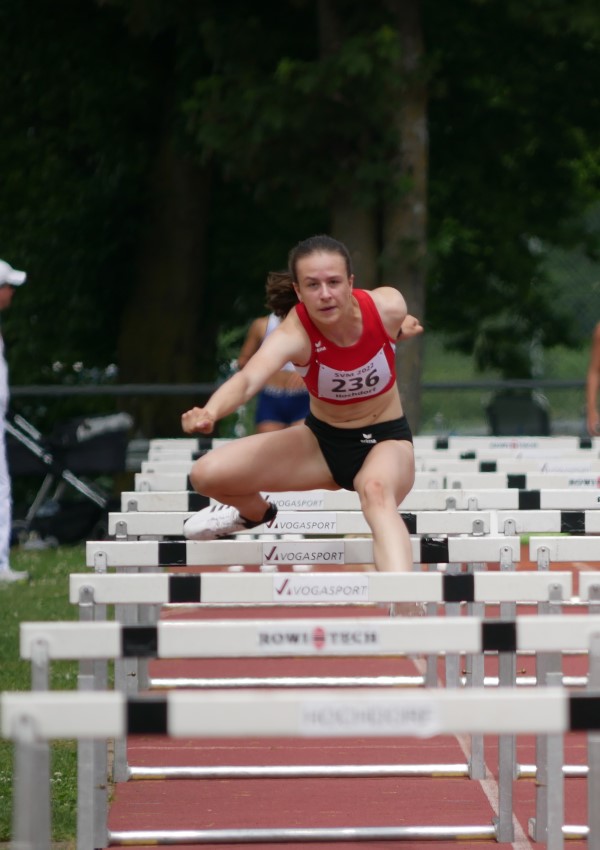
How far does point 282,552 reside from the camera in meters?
5.21

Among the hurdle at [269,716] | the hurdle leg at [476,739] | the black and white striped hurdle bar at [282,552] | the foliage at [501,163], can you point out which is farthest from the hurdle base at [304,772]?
the foliage at [501,163]

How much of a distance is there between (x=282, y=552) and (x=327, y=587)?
1039mm

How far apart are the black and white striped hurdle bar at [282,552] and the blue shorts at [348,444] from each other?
0.90 m

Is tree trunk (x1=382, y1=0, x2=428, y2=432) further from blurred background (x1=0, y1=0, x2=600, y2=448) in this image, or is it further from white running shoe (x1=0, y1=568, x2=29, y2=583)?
white running shoe (x1=0, y1=568, x2=29, y2=583)

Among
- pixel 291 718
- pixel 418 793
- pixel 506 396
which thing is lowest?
pixel 418 793

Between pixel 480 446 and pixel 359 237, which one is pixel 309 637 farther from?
pixel 359 237

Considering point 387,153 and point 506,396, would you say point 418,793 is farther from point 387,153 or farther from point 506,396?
point 506,396

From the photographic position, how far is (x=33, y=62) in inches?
625

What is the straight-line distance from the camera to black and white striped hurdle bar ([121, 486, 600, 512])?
660 centimetres

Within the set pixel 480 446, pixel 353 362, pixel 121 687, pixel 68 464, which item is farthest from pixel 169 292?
pixel 121 687

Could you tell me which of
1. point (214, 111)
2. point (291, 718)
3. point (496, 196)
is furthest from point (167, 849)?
point (496, 196)

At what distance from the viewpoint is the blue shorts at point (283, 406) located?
446 inches

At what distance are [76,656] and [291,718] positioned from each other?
76 cm

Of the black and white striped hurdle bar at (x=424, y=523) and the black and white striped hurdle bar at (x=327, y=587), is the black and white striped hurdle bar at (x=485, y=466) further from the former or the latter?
the black and white striped hurdle bar at (x=327, y=587)
